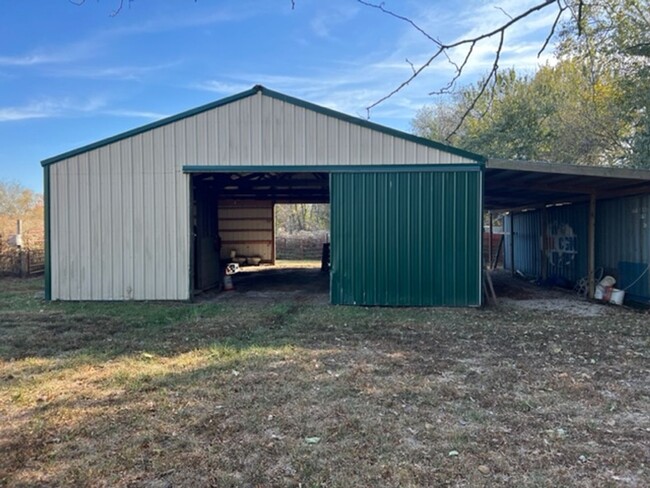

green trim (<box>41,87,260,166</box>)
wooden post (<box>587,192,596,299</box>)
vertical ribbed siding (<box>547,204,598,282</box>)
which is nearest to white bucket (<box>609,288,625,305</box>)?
wooden post (<box>587,192,596,299</box>)

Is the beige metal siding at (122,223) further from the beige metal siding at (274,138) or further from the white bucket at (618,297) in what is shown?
the white bucket at (618,297)

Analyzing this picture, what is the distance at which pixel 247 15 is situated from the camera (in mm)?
4113

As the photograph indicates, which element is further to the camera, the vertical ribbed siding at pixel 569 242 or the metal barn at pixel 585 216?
the vertical ribbed siding at pixel 569 242

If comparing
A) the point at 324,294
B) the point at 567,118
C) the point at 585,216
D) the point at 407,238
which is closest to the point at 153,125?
the point at 324,294

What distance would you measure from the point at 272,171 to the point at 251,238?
926cm

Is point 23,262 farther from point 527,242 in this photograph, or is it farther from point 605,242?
point 527,242

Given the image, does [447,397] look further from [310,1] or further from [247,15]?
[247,15]

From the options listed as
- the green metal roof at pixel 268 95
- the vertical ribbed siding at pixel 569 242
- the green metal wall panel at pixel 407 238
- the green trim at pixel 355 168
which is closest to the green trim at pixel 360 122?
the green metal roof at pixel 268 95

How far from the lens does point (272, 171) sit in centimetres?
784

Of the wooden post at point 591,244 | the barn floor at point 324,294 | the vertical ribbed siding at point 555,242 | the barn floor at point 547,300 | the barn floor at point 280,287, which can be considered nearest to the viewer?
the barn floor at point 547,300

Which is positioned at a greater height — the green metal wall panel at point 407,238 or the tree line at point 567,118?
the tree line at point 567,118

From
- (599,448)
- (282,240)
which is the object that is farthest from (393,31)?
(282,240)

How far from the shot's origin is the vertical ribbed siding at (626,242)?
7.71 meters

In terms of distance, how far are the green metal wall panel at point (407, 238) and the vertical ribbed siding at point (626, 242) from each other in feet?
9.65
